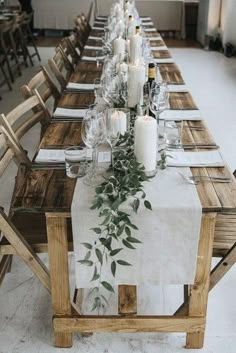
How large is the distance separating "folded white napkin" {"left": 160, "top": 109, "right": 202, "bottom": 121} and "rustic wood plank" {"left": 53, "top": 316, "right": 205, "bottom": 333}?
0.87 metres

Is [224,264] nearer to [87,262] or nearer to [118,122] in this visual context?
[87,262]

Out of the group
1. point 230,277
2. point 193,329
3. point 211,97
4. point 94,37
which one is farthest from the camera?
point 211,97

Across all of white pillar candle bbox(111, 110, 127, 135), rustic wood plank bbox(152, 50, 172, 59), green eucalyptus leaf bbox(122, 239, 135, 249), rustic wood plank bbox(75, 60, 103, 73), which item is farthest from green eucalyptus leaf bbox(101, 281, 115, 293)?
rustic wood plank bbox(152, 50, 172, 59)

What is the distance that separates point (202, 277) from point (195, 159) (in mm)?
401

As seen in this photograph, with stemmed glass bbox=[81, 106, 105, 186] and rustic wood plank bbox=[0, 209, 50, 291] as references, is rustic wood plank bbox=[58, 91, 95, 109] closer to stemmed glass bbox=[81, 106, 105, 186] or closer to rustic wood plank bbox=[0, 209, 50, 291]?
stemmed glass bbox=[81, 106, 105, 186]

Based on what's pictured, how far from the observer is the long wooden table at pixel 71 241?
137 cm

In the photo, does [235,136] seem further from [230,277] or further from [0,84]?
[0,84]

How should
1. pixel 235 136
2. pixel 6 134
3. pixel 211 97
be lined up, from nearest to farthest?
pixel 6 134 < pixel 235 136 < pixel 211 97

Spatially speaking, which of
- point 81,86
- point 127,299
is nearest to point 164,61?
point 81,86

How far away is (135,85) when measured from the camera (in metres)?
2.03

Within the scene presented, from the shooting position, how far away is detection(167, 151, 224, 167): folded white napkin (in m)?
1.57

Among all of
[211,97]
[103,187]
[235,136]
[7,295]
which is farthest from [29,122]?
[211,97]

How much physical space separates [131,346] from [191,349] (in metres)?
0.22

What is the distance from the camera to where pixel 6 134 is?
1808 millimetres
